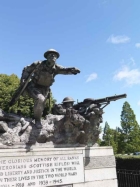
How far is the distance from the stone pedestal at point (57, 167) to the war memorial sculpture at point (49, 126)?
2cm

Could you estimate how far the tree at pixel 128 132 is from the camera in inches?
1174

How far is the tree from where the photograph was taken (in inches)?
1174

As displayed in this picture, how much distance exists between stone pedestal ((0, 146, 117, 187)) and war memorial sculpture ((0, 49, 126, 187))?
2cm

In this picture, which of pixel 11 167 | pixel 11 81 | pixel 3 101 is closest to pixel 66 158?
pixel 11 167

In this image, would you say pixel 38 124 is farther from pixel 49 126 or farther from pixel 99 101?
pixel 99 101

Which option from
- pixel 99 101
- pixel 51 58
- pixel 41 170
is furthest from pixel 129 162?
pixel 51 58

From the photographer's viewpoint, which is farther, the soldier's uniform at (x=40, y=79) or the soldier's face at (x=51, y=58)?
the soldier's face at (x=51, y=58)

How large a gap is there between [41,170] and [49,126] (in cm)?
131

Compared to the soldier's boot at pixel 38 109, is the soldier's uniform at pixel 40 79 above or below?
above

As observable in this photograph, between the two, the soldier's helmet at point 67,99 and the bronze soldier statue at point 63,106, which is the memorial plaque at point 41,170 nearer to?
the bronze soldier statue at point 63,106

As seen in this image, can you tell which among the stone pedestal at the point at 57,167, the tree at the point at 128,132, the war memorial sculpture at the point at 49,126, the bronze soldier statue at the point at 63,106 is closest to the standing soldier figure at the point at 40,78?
the war memorial sculpture at the point at 49,126

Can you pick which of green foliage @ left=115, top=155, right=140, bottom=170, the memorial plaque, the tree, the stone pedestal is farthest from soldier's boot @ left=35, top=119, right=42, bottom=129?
the tree

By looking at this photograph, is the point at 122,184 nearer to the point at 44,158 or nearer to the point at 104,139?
the point at 44,158

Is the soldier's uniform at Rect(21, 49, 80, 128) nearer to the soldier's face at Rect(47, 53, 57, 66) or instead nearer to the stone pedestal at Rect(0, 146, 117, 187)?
the soldier's face at Rect(47, 53, 57, 66)
